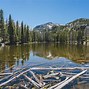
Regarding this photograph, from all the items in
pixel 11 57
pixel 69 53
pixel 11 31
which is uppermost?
pixel 11 31

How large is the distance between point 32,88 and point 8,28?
112080 mm

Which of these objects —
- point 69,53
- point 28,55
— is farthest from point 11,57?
point 69,53

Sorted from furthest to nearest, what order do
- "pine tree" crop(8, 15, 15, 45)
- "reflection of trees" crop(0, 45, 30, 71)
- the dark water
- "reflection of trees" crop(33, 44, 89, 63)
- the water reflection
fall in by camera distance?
1. "pine tree" crop(8, 15, 15, 45)
2. "reflection of trees" crop(33, 44, 89, 63)
3. the water reflection
4. the dark water
5. "reflection of trees" crop(0, 45, 30, 71)

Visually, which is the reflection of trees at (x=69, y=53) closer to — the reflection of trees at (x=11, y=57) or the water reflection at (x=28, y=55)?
the water reflection at (x=28, y=55)

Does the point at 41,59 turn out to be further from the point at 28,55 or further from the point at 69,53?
the point at 69,53

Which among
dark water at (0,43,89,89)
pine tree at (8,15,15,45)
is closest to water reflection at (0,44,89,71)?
dark water at (0,43,89,89)

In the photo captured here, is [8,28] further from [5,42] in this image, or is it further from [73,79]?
[73,79]

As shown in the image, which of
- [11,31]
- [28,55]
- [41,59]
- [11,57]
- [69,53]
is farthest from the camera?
[11,31]

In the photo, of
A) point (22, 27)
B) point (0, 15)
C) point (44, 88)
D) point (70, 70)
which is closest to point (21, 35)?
point (22, 27)

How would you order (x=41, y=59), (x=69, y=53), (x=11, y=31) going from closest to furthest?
(x=41, y=59), (x=69, y=53), (x=11, y=31)

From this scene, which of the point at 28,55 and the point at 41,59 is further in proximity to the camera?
the point at 28,55

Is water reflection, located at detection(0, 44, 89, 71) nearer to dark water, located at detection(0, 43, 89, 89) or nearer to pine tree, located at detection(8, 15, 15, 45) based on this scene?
dark water, located at detection(0, 43, 89, 89)

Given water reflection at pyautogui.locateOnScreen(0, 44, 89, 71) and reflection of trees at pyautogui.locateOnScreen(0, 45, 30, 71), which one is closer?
reflection of trees at pyautogui.locateOnScreen(0, 45, 30, 71)

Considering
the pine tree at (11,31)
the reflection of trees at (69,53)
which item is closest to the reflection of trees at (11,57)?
the reflection of trees at (69,53)
